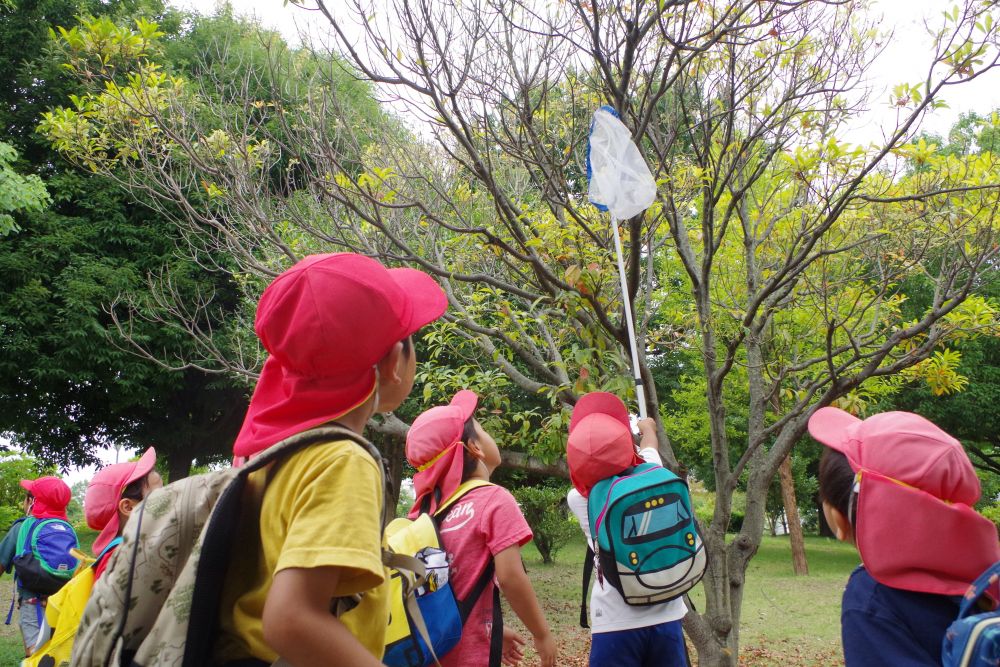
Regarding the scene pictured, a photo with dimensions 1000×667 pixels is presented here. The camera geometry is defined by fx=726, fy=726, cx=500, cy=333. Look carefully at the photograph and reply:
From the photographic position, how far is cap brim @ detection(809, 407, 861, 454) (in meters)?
1.90

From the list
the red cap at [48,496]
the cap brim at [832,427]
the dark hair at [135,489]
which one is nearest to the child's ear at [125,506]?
the dark hair at [135,489]

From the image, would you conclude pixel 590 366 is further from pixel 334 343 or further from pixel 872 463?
pixel 334 343

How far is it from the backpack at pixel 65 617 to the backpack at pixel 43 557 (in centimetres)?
331

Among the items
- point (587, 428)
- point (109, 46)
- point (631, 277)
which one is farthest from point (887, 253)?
point (109, 46)

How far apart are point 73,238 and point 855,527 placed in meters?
12.3

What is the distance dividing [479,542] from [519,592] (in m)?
0.23

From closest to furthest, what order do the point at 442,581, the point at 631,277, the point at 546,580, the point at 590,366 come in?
the point at 442,581 < the point at 631,277 < the point at 590,366 < the point at 546,580

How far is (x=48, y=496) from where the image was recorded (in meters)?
Result: 5.70

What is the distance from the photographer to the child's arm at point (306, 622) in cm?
115

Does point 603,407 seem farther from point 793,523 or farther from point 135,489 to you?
point 793,523

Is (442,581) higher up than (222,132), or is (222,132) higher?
(222,132)

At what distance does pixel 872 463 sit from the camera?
1720mm

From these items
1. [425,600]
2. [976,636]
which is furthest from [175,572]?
[976,636]

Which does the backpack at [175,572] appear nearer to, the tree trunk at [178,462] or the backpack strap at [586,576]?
the backpack strap at [586,576]
